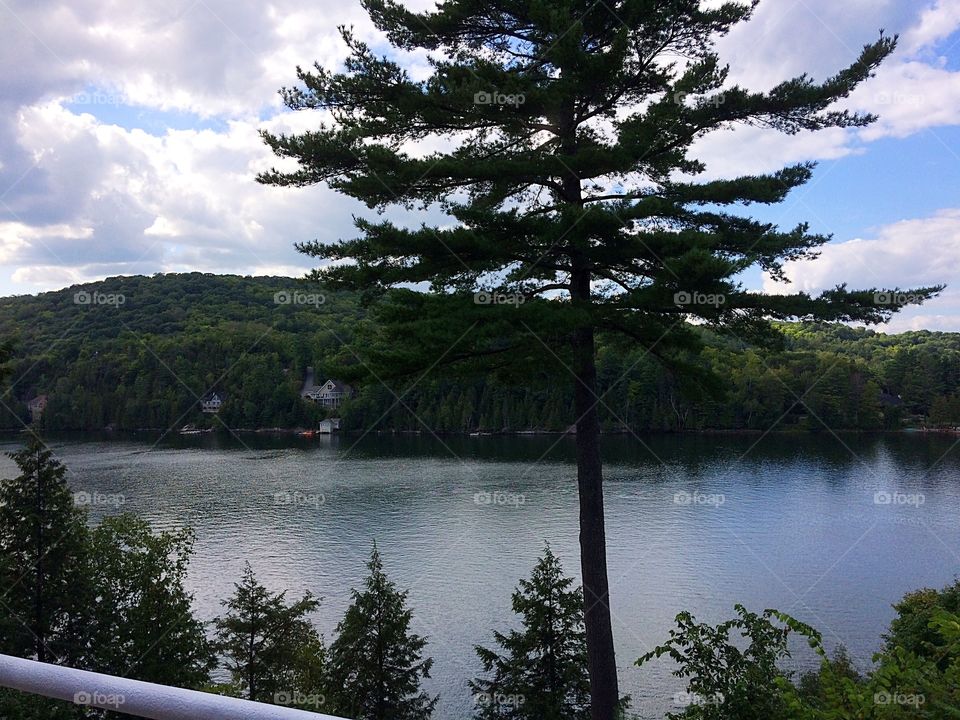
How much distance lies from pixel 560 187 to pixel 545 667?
7.41m

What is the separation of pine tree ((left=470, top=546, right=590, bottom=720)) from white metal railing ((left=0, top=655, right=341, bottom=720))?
1042 cm

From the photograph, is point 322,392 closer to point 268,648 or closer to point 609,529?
point 609,529

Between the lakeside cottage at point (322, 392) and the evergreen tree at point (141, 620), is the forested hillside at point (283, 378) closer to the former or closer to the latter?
the lakeside cottage at point (322, 392)

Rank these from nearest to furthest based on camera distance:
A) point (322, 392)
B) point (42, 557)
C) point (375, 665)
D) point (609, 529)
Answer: point (375, 665), point (42, 557), point (609, 529), point (322, 392)

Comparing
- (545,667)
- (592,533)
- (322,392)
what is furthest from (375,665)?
(322,392)

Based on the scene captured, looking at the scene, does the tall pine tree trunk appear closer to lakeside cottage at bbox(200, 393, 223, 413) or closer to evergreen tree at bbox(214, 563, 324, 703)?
evergreen tree at bbox(214, 563, 324, 703)

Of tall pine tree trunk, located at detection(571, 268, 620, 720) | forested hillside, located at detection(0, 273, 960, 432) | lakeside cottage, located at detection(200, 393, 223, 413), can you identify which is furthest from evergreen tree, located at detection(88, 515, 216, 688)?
lakeside cottage, located at detection(200, 393, 223, 413)

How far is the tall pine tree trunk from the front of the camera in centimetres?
773

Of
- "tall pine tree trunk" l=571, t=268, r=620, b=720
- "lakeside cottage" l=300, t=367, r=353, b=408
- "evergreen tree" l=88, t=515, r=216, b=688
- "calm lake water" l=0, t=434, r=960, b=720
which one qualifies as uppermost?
"lakeside cottage" l=300, t=367, r=353, b=408

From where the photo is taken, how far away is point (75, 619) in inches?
466

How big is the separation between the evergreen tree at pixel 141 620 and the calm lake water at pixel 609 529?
457 centimetres

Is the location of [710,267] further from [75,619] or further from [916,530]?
[916,530]

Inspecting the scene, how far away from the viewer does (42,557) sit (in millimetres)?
11586

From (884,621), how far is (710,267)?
14.8 meters
